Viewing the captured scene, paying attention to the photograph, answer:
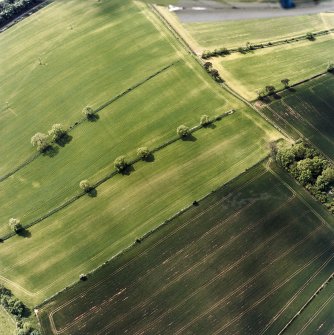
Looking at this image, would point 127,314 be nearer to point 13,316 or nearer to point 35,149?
point 13,316

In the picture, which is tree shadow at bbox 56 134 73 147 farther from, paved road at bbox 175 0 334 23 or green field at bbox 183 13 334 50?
paved road at bbox 175 0 334 23

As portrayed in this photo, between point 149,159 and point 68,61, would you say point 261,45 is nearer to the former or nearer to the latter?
point 149,159

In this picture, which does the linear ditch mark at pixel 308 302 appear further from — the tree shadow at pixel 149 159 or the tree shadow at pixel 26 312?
the tree shadow at pixel 26 312

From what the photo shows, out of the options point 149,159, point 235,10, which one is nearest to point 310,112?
point 149,159

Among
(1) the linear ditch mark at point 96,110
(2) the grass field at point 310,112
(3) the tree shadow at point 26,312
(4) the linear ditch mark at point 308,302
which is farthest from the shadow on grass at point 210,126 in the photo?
(3) the tree shadow at point 26,312

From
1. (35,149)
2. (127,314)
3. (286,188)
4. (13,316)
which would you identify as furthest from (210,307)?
(35,149)

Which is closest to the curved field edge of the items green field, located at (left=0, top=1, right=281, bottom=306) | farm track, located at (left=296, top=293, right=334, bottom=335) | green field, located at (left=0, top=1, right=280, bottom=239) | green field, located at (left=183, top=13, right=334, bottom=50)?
green field, located at (left=0, top=1, right=281, bottom=306)
